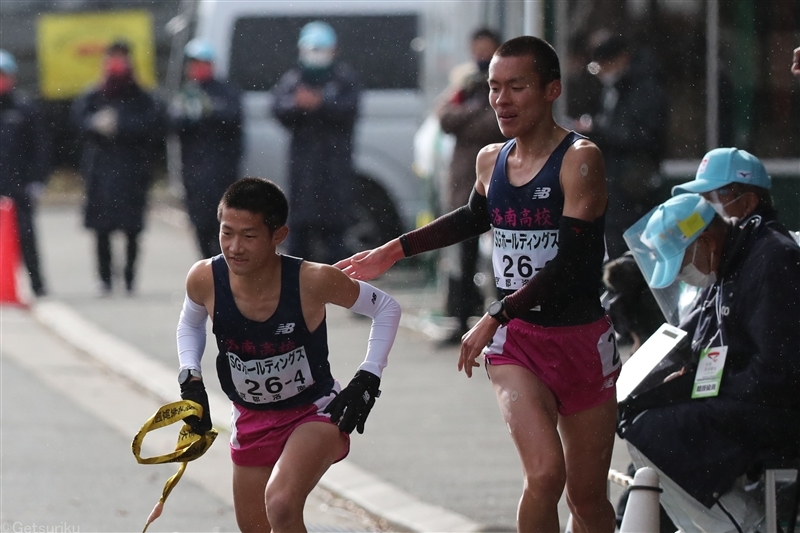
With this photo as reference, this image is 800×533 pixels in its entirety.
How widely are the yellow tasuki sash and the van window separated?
9.59 m

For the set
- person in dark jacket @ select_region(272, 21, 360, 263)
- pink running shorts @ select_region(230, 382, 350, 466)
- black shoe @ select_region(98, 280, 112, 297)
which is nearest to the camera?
pink running shorts @ select_region(230, 382, 350, 466)

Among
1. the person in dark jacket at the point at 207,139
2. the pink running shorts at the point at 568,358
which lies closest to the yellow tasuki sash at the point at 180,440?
the pink running shorts at the point at 568,358

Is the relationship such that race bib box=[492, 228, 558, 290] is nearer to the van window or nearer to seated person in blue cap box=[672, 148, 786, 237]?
seated person in blue cap box=[672, 148, 786, 237]

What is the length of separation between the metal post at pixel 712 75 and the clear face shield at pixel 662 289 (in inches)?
170

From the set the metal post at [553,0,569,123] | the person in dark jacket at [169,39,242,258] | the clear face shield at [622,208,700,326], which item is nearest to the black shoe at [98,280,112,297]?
the person in dark jacket at [169,39,242,258]

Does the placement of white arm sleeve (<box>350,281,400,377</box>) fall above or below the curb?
above

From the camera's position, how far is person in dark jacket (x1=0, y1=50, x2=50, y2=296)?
12.0 m

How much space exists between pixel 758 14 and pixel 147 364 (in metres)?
4.70

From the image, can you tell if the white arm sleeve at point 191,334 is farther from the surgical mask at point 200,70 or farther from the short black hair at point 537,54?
the surgical mask at point 200,70

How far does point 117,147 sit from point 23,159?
1.06 m

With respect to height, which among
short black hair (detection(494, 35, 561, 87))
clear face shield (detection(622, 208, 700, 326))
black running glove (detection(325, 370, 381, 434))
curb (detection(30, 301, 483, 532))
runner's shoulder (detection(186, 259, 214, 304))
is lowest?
curb (detection(30, 301, 483, 532))

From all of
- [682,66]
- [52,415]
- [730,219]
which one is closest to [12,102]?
[52,415]

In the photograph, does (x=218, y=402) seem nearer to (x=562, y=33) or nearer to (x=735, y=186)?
(x=562, y=33)

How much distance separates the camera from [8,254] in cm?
1215
